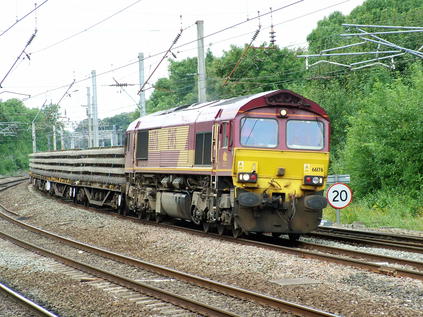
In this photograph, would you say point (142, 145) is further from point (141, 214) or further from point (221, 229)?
point (221, 229)

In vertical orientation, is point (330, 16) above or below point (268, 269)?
above

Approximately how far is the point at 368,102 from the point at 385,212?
17.6 feet

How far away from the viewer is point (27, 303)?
9.07 m

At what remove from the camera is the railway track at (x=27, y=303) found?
8503 millimetres

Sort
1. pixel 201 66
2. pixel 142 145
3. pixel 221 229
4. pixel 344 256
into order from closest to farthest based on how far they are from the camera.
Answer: pixel 344 256 < pixel 221 229 < pixel 142 145 < pixel 201 66

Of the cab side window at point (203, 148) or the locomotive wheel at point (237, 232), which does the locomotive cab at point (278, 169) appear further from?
the cab side window at point (203, 148)

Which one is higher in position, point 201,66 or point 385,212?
point 201,66

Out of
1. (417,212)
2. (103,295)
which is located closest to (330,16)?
(417,212)

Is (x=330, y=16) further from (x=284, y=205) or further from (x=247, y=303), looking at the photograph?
(x=247, y=303)

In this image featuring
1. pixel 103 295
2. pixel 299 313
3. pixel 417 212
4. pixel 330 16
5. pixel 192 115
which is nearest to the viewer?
pixel 299 313

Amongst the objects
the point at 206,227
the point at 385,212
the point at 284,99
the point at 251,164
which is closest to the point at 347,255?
the point at 251,164

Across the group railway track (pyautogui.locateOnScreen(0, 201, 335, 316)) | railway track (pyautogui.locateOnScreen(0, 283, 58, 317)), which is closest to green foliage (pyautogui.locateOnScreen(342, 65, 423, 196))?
railway track (pyautogui.locateOnScreen(0, 201, 335, 316))

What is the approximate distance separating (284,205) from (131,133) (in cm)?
904

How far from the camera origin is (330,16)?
230 ft
